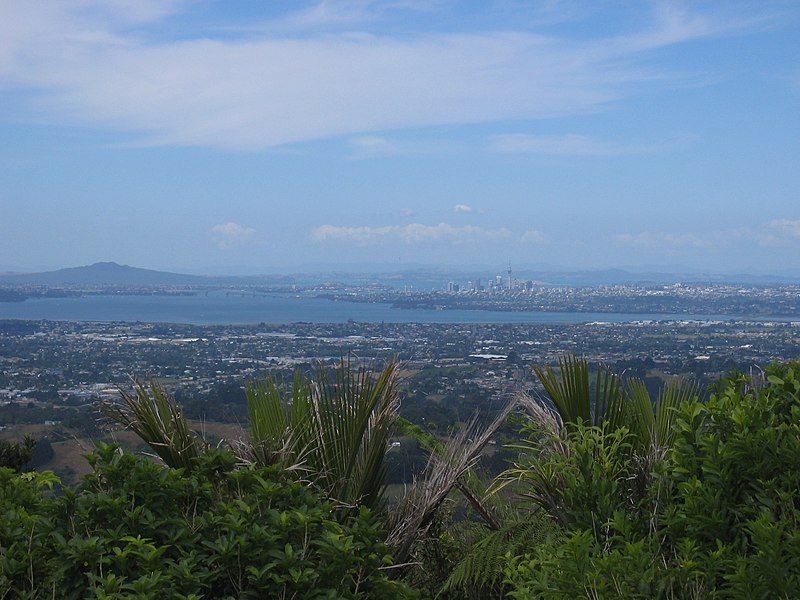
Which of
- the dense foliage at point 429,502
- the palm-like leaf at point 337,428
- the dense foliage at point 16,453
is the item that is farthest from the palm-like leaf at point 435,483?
the dense foliage at point 16,453

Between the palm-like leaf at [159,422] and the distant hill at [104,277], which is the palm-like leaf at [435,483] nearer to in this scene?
the palm-like leaf at [159,422]

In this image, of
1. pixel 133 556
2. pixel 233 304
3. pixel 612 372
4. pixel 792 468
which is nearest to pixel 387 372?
pixel 612 372

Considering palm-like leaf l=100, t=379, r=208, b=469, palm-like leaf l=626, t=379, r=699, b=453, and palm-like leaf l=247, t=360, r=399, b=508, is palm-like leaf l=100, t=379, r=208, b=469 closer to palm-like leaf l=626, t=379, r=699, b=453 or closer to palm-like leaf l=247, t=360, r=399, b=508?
palm-like leaf l=247, t=360, r=399, b=508

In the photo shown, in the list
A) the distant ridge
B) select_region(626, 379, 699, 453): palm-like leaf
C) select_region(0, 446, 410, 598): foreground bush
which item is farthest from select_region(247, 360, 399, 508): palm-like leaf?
the distant ridge

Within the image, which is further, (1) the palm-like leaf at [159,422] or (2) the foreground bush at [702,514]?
(1) the palm-like leaf at [159,422]

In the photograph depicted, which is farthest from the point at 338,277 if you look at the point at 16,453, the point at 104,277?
the point at 16,453

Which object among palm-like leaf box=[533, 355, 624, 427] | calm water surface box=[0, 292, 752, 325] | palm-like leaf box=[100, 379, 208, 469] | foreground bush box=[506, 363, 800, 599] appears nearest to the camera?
foreground bush box=[506, 363, 800, 599]

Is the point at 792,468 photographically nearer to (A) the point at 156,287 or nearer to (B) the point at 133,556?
(B) the point at 133,556
